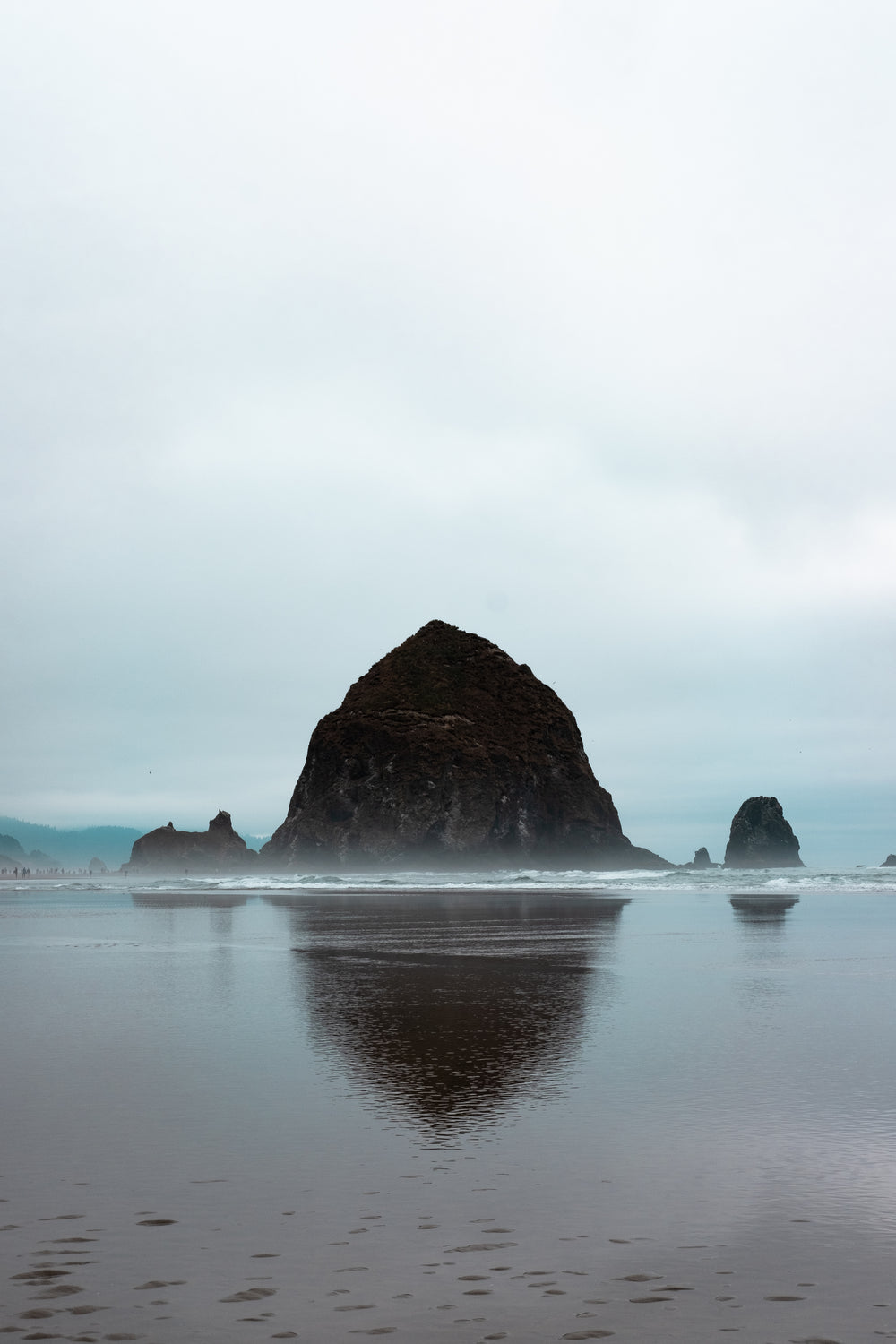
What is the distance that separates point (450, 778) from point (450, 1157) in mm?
108887

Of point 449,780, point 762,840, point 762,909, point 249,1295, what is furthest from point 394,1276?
point 762,840

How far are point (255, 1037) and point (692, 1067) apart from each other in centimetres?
454

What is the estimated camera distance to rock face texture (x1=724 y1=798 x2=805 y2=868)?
14250cm

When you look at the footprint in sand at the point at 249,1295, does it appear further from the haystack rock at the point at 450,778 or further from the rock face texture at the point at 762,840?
the rock face texture at the point at 762,840

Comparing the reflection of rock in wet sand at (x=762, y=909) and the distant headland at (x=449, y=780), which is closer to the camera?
the reflection of rock in wet sand at (x=762, y=909)

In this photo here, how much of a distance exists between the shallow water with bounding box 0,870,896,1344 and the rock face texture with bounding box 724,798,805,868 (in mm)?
133359

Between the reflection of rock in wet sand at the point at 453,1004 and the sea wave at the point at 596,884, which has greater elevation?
the reflection of rock in wet sand at the point at 453,1004

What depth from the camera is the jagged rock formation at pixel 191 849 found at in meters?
156

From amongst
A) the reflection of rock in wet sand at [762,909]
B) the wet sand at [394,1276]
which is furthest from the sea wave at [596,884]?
the wet sand at [394,1276]

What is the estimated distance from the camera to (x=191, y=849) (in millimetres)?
163375

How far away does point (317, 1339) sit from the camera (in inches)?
154

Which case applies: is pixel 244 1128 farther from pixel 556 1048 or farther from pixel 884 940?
pixel 884 940

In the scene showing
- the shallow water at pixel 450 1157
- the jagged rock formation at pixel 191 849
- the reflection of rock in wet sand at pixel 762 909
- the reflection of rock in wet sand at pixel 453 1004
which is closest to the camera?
the shallow water at pixel 450 1157

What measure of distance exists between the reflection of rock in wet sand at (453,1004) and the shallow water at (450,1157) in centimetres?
7
